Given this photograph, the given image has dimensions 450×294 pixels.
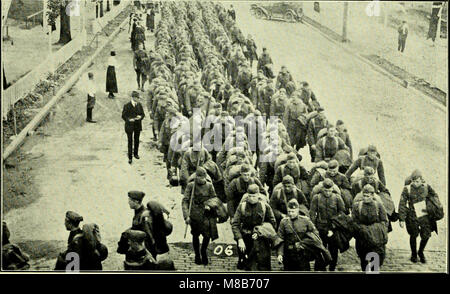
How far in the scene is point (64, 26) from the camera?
41.7 feet

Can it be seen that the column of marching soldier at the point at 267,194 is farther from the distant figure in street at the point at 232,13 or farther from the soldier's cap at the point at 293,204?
the distant figure in street at the point at 232,13

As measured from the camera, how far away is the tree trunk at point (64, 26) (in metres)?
12.4

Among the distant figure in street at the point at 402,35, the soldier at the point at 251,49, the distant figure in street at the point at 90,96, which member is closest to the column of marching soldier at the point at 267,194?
the distant figure in street at the point at 90,96

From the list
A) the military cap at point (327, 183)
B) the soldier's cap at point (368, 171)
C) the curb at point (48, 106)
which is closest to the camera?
the military cap at point (327, 183)

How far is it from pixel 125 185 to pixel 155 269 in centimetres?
298

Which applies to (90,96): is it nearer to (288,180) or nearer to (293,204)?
(288,180)

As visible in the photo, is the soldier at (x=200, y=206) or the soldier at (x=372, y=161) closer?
the soldier at (x=200, y=206)

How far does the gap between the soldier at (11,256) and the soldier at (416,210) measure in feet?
18.5

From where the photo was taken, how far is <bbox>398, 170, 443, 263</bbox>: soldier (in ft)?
33.7

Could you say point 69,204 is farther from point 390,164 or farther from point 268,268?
point 390,164

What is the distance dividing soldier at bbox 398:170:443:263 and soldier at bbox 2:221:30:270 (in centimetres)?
563

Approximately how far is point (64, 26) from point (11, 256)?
186 inches
